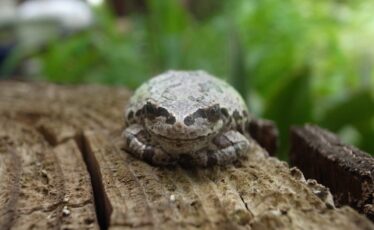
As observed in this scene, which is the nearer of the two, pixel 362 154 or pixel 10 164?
pixel 362 154

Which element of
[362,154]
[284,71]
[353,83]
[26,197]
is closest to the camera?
[26,197]

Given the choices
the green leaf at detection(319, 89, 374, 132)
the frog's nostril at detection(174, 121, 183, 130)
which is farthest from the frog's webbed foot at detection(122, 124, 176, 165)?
the green leaf at detection(319, 89, 374, 132)

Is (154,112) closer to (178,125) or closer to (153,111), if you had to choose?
(153,111)

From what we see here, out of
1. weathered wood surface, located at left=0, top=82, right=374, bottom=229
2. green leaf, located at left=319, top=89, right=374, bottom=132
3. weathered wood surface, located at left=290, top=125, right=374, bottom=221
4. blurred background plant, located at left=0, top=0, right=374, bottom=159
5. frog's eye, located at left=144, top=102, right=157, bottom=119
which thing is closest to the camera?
weathered wood surface, located at left=0, top=82, right=374, bottom=229

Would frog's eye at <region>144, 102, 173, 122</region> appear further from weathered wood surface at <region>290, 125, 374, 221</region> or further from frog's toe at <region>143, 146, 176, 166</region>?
weathered wood surface at <region>290, 125, 374, 221</region>

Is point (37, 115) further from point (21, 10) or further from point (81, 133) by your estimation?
point (21, 10)

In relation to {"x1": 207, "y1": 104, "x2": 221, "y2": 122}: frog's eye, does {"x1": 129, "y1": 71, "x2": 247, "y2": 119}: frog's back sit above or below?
above

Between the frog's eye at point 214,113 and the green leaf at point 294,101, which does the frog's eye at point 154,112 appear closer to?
the frog's eye at point 214,113

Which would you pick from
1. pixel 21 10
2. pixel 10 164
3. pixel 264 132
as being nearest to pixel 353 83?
pixel 264 132
